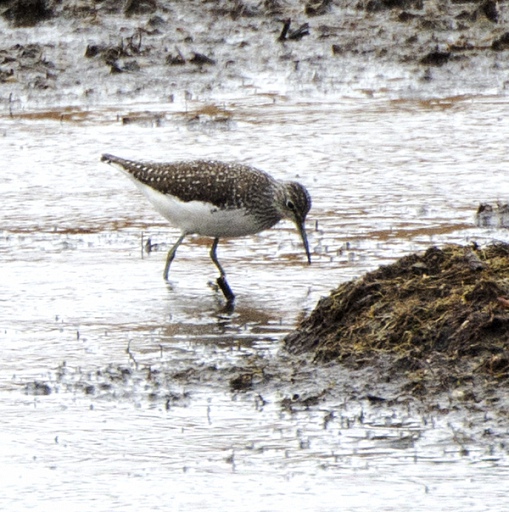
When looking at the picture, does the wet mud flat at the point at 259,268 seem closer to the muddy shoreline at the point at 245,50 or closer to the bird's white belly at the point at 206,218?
the muddy shoreline at the point at 245,50

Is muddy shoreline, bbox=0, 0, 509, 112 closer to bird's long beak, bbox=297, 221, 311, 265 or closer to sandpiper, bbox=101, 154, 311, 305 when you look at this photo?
sandpiper, bbox=101, 154, 311, 305

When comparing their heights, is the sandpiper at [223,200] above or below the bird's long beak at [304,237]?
above

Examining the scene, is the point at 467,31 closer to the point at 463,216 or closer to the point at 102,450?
the point at 463,216

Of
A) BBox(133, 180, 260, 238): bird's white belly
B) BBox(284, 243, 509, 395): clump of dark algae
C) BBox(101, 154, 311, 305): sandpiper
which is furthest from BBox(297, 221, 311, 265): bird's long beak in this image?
BBox(284, 243, 509, 395): clump of dark algae

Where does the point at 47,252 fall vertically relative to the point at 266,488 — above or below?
below

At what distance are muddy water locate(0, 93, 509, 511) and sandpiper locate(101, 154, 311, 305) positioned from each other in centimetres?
36

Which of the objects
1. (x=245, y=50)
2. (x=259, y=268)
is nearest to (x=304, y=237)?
(x=259, y=268)

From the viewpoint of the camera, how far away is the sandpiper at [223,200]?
975cm

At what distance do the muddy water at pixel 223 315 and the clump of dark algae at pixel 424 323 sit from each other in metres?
0.21

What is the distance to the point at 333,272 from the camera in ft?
32.6

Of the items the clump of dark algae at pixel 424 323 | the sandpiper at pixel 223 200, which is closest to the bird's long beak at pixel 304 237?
the sandpiper at pixel 223 200

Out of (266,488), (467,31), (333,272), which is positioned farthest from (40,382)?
(467,31)

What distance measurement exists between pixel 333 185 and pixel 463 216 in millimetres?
1558

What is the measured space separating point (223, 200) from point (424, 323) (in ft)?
7.89
